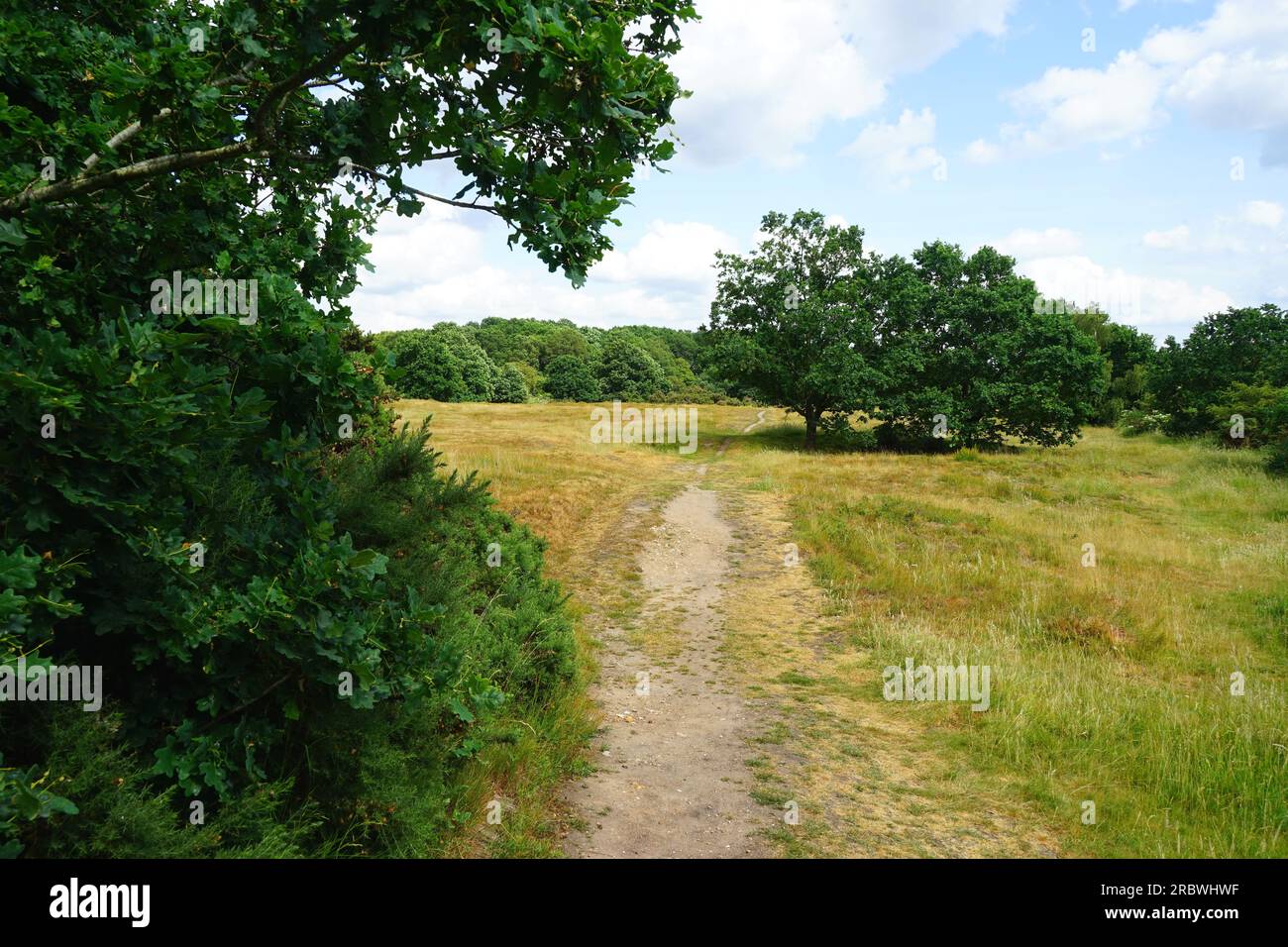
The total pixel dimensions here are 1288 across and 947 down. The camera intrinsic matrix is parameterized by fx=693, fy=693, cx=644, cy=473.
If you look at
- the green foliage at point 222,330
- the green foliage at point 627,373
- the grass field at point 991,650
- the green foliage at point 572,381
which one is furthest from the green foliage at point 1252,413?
the green foliage at point 572,381

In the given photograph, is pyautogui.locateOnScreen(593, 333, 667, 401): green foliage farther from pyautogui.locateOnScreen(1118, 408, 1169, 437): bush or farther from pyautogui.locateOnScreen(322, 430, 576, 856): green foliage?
pyautogui.locateOnScreen(322, 430, 576, 856): green foliage

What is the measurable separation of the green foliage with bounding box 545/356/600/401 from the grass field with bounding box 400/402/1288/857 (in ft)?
196

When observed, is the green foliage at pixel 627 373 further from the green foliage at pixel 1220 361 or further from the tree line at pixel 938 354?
the green foliage at pixel 1220 361

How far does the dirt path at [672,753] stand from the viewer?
588cm

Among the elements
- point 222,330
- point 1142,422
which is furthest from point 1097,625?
point 1142,422

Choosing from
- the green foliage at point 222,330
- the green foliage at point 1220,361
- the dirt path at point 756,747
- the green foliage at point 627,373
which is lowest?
the dirt path at point 756,747

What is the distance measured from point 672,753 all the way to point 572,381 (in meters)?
81.8

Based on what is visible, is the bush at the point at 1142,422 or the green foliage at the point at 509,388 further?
the green foliage at the point at 509,388

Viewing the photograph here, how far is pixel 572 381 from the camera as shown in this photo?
287 feet

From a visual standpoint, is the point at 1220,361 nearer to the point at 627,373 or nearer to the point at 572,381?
the point at 627,373

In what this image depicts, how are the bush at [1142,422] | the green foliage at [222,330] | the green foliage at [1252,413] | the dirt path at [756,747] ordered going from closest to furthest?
1. the green foliage at [222,330]
2. the dirt path at [756,747]
3. the green foliage at [1252,413]
4. the bush at [1142,422]

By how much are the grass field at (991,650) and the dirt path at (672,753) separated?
32 cm

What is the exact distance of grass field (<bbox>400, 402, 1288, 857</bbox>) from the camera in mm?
6387

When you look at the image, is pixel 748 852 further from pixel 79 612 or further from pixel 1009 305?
pixel 1009 305
